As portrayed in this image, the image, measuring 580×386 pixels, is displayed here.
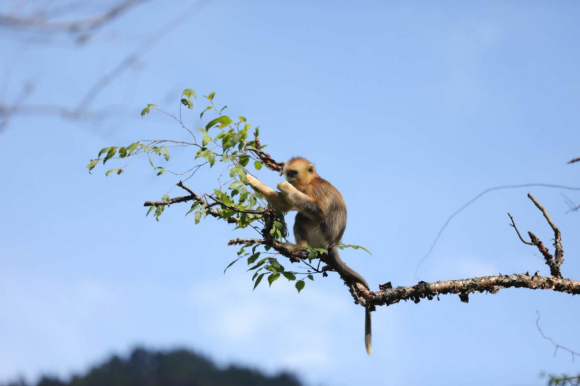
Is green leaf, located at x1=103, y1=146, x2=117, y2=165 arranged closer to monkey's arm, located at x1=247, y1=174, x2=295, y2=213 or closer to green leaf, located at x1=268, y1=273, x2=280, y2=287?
monkey's arm, located at x1=247, y1=174, x2=295, y2=213

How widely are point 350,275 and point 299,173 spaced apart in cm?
166

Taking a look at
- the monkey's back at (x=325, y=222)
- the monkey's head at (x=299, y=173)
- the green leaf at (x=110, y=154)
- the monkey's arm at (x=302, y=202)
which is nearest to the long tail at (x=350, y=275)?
the monkey's back at (x=325, y=222)

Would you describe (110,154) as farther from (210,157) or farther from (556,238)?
(556,238)

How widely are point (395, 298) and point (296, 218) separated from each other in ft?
5.50

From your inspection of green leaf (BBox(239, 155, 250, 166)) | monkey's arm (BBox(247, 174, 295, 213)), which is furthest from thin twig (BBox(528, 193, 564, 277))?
green leaf (BBox(239, 155, 250, 166))

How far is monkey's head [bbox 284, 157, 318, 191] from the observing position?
272 inches

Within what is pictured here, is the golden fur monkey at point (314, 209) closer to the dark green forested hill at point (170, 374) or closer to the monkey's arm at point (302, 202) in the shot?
the monkey's arm at point (302, 202)

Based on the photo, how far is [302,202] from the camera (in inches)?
252

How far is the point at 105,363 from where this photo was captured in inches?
714

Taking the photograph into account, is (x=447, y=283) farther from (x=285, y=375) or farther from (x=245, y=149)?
(x=285, y=375)

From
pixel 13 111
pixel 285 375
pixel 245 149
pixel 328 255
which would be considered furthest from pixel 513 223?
pixel 285 375

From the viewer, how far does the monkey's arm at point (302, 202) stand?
20.7ft

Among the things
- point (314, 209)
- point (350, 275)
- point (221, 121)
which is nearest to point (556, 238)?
point (350, 275)

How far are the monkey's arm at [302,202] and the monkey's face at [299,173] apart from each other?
1.31 ft
